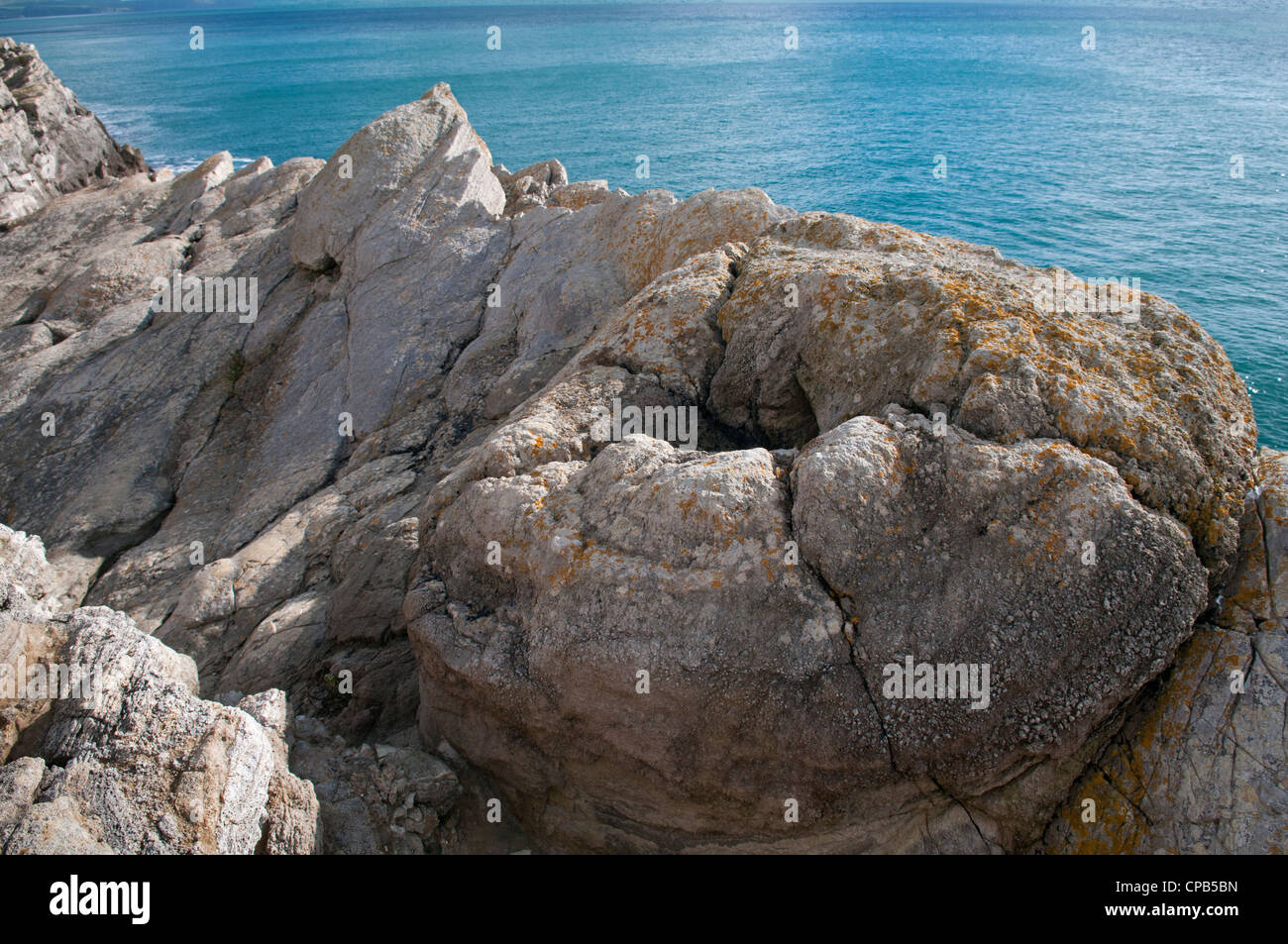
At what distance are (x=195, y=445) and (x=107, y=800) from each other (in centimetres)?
1106

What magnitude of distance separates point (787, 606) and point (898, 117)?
67293 mm

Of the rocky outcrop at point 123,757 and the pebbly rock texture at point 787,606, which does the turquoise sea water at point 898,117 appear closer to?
the pebbly rock texture at point 787,606

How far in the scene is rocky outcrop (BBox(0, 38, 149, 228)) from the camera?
2562cm

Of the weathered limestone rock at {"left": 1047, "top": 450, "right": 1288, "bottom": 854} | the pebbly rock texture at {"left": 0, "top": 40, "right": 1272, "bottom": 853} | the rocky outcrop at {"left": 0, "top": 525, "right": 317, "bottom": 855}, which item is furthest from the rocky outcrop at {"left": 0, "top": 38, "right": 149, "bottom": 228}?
the weathered limestone rock at {"left": 1047, "top": 450, "right": 1288, "bottom": 854}

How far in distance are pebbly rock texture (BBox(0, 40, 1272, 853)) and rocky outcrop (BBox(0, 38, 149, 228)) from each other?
2163cm

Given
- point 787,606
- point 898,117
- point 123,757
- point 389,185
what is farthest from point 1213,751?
point 898,117

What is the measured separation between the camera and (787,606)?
687cm

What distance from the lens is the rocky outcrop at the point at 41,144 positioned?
25625 mm

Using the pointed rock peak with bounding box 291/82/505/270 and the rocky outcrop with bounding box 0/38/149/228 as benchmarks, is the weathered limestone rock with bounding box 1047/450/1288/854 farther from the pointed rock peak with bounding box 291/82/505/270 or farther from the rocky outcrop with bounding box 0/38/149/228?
the rocky outcrop with bounding box 0/38/149/228

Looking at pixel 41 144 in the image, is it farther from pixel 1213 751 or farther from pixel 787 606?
pixel 1213 751

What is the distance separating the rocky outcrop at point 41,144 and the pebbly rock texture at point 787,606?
21.6 metres

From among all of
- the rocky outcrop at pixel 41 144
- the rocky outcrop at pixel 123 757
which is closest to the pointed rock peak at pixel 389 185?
the rocky outcrop at pixel 123 757

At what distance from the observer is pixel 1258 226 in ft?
120
